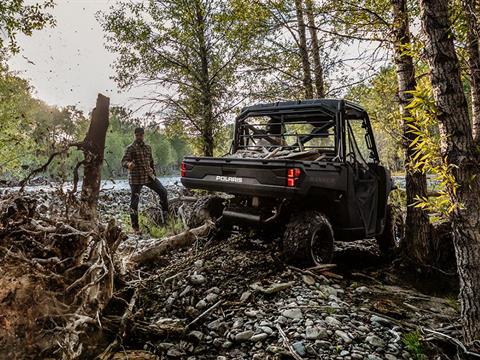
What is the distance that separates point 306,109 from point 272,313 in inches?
121

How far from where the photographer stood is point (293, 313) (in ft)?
10.2

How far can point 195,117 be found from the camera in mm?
10680

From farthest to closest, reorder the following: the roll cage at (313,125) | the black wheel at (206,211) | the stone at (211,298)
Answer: the black wheel at (206,211), the roll cage at (313,125), the stone at (211,298)

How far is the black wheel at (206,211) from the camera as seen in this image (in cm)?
530

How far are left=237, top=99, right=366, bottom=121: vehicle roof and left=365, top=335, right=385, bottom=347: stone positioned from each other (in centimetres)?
298

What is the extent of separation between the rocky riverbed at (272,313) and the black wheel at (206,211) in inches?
23.6

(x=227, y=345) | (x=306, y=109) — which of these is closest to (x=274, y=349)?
(x=227, y=345)

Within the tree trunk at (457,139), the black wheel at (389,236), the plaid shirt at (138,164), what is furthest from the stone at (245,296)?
the plaid shirt at (138,164)

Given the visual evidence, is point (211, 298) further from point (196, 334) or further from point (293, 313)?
point (293, 313)

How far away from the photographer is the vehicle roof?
468cm

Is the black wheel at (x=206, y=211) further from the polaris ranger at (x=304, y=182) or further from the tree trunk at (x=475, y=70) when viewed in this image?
the tree trunk at (x=475, y=70)

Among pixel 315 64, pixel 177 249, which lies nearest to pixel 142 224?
pixel 177 249

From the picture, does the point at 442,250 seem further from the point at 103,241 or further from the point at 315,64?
the point at 315,64

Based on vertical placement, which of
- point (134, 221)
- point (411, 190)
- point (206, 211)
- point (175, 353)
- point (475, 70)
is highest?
point (475, 70)
